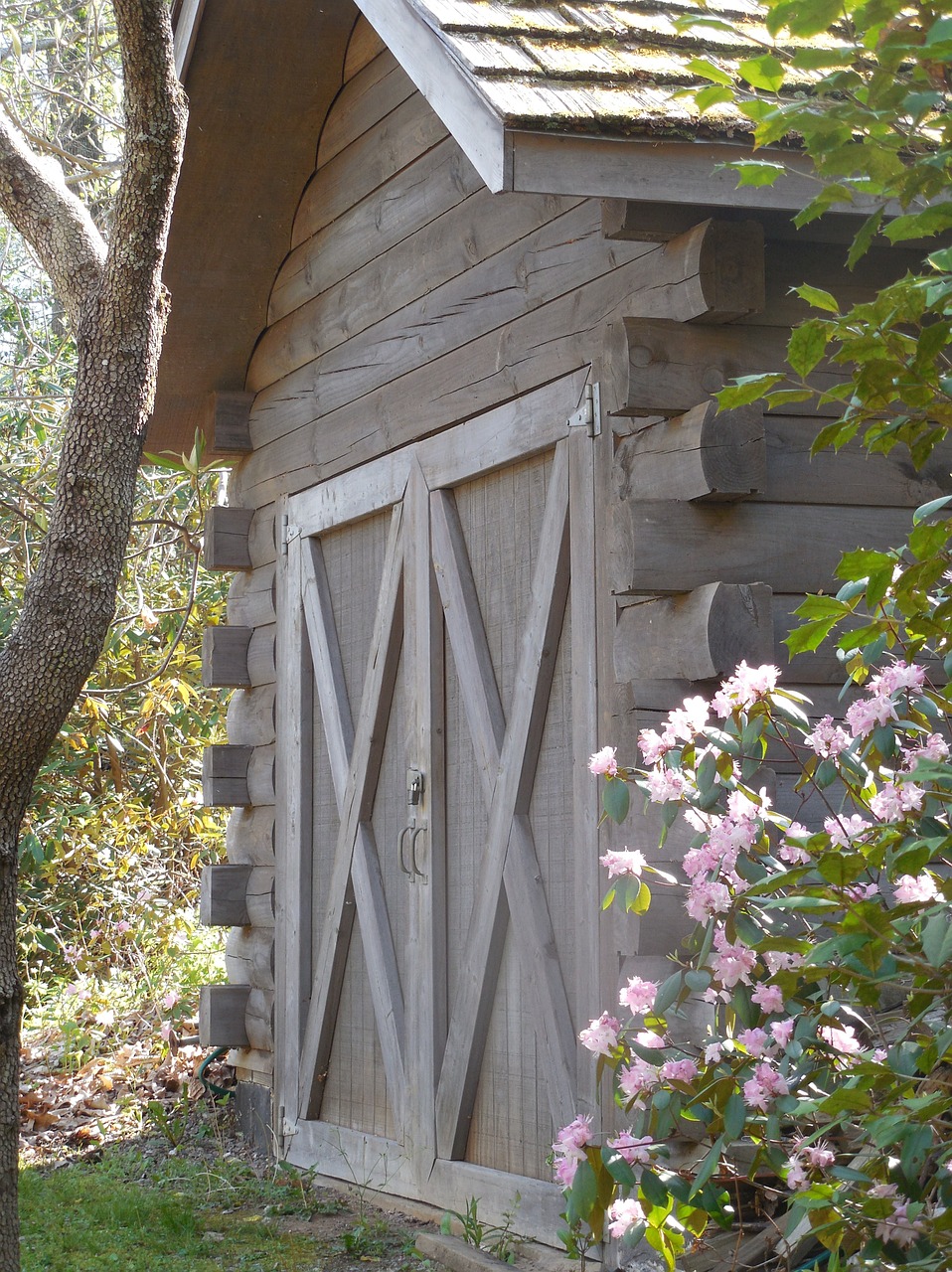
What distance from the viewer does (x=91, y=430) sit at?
12.7 ft

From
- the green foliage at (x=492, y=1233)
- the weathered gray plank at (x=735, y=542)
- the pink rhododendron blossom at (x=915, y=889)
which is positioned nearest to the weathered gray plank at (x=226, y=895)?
the green foliage at (x=492, y=1233)

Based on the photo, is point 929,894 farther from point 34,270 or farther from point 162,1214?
point 34,270

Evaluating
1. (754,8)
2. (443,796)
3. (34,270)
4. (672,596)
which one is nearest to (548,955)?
(443,796)

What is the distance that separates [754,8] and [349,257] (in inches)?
92.3

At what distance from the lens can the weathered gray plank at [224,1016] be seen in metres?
6.39

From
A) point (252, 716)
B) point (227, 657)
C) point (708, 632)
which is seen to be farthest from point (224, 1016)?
point (708, 632)

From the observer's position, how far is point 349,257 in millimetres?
5832

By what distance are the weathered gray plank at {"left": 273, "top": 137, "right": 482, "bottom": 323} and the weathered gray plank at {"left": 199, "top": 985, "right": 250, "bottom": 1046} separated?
122 inches

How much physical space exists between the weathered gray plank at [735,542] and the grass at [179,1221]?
2.28 metres

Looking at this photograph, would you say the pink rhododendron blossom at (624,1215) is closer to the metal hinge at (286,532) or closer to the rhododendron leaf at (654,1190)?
the rhododendron leaf at (654,1190)

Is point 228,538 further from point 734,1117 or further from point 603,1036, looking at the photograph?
point 734,1117

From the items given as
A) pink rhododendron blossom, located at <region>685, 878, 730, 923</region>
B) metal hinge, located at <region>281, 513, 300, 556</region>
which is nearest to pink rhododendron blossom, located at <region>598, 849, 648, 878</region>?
pink rhododendron blossom, located at <region>685, 878, 730, 923</region>

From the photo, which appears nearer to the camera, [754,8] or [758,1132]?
[758,1132]

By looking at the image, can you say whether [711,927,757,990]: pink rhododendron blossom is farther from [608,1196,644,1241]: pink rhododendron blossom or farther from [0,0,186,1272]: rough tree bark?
[0,0,186,1272]: rough tree bark
